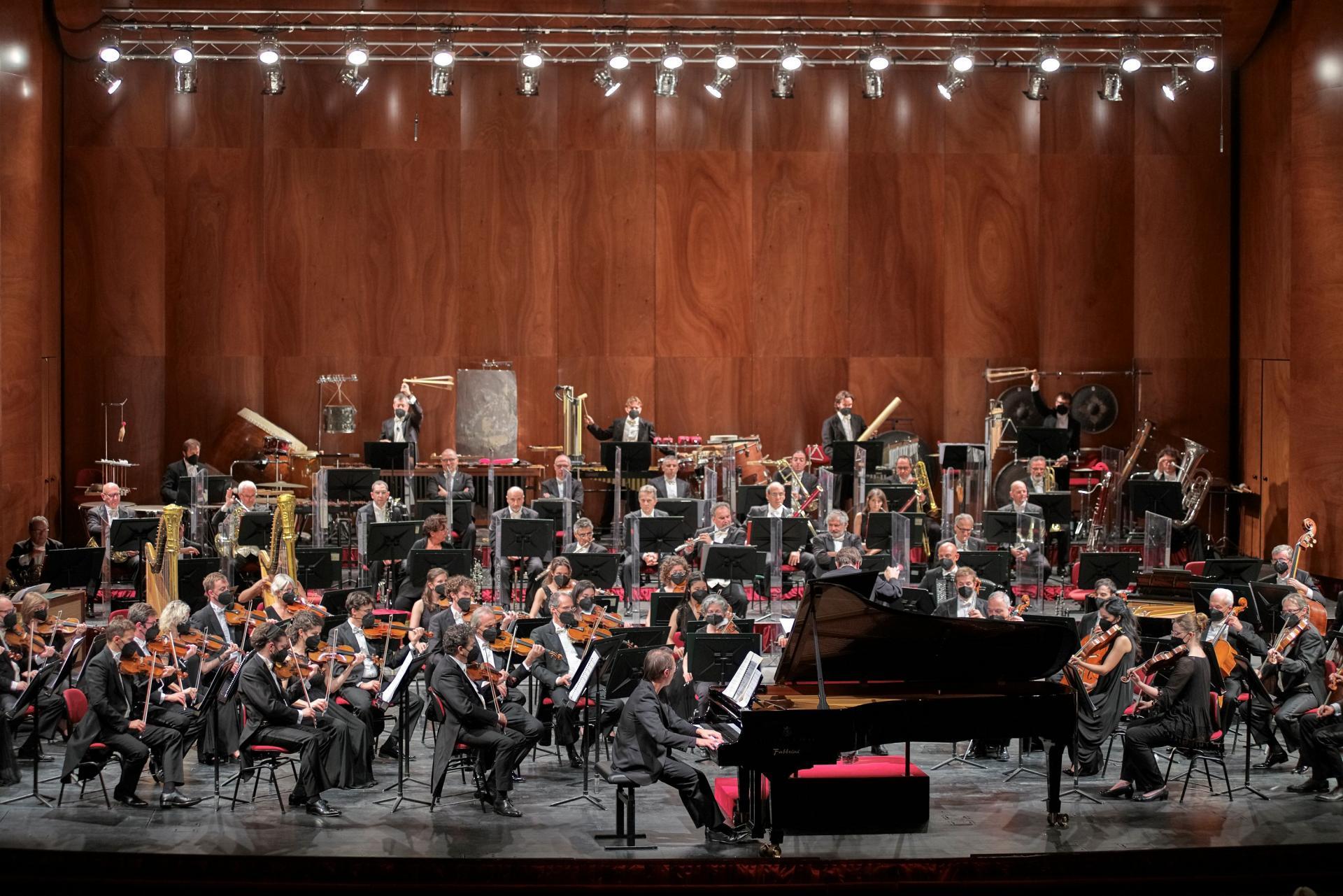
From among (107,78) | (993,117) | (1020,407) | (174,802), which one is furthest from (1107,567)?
(107,78)

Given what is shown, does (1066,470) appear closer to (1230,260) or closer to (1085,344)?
(1085,344)

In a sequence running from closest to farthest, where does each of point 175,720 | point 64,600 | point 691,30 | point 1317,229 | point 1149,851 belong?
point 1149,851 → point 175,720 → point 64,600 → point 1317,229 → point 691,30

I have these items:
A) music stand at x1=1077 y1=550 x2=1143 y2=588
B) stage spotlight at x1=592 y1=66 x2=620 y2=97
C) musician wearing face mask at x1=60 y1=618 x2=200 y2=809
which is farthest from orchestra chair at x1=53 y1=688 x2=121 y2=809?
stage spotlight at x1=592 y1=66 x2=620 y2=97

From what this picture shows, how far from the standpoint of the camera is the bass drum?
1705cm

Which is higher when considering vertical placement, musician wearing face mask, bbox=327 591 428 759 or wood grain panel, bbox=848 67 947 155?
wood grain panel, bbox=848 67 947 155

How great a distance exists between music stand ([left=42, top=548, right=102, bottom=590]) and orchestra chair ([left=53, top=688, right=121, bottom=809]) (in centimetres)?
315

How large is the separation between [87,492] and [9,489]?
1.14 metres

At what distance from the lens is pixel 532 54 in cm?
1680

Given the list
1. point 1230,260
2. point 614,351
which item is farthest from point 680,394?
point 1230,260

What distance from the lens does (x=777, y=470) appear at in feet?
56.9

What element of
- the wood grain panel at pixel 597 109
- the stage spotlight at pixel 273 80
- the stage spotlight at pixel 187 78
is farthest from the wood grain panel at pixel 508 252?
the stage spotlight at pixel 187 78

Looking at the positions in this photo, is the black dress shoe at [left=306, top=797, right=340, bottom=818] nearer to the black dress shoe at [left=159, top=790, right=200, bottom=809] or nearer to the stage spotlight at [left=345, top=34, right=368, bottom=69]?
the black dress shoe at [left=159, top=790, right=200, bottom=809]

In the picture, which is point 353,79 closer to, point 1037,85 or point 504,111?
point 504,111

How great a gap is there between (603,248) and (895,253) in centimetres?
379
